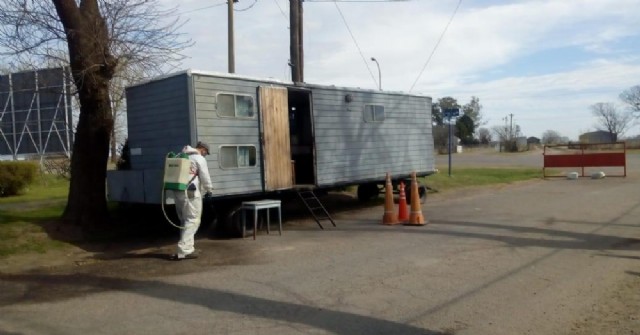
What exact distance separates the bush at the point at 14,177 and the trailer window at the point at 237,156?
11.1 meters

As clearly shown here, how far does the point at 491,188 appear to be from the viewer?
68.0ft

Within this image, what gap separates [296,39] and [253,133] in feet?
22.0

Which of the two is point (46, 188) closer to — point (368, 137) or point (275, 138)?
point (368, 137)

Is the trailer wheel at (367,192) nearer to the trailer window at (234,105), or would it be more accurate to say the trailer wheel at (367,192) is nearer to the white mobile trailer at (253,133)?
the white mobile trailer at (253,133)

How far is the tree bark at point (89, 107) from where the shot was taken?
33.9ft

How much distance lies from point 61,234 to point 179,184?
→ 116 inches

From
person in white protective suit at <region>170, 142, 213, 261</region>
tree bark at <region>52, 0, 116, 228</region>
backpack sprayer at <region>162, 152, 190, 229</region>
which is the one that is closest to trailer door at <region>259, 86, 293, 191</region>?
person in white protective suit at <region>170, 142, 213, 261</region>

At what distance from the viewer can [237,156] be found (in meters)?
11.1

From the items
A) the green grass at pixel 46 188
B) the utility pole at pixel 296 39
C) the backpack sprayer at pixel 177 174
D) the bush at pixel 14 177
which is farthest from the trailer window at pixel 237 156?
the bush at pixel 14 177

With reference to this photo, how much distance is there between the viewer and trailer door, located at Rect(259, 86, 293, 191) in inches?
456

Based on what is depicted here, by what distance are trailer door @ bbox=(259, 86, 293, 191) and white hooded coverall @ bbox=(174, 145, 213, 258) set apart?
2.41 metres

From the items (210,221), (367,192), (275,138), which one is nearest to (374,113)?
(367,192)

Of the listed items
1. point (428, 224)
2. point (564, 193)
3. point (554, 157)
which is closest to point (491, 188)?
point (564, 193)

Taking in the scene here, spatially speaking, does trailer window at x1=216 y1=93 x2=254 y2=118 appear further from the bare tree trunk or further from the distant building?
the distant building
